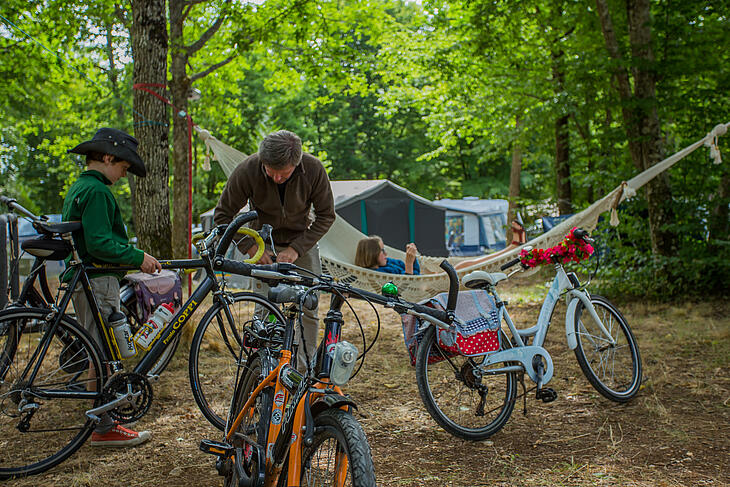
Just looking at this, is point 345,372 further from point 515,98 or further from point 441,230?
point 441,230

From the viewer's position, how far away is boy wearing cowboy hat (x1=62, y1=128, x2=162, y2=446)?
2574mm

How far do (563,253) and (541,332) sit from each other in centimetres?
51

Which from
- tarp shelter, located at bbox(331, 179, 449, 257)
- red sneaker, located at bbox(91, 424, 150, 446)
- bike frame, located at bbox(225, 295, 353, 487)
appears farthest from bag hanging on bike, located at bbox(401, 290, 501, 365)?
tarp shelter, located at bbox(331, 179, 449, 257)

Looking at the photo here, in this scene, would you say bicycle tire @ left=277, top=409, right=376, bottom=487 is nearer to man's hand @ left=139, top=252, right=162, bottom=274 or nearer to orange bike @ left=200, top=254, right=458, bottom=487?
orange bike @ left=200, top=254, right=458, bottom=487

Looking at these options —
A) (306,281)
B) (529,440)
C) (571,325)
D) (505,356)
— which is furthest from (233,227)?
(571,325)

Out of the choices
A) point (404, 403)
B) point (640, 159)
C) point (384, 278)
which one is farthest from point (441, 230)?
point (404, 403)

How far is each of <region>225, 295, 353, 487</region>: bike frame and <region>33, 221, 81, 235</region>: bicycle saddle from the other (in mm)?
1189

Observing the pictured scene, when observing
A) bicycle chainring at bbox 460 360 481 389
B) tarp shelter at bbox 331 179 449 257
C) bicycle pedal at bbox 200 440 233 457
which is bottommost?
bicycle pedal at bbox 200 440 233 457

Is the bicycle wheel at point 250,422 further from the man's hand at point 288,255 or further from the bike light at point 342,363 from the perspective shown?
the man's hand at point 288,255

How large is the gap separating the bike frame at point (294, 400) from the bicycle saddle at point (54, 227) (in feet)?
3.90

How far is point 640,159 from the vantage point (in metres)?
6.39

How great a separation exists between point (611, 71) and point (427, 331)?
454cm

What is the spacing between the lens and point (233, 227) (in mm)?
2252

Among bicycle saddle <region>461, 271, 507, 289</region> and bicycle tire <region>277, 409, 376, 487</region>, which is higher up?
bicycle saddle <region>461, 271, 507, 289</region>
